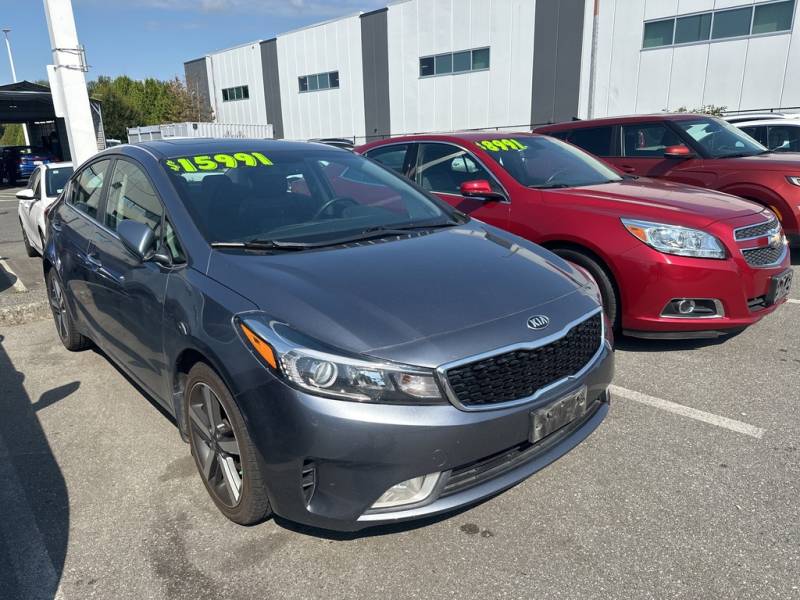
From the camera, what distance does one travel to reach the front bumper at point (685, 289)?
3881 mm

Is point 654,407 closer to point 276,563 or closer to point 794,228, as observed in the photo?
point 276,563

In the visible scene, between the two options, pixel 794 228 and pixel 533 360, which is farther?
pixel 794 228

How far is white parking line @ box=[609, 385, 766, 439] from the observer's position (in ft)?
10.7

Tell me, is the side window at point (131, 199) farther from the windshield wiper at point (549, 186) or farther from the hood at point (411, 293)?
the windshield wiper at point (549, 186)

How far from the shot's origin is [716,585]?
216 cm

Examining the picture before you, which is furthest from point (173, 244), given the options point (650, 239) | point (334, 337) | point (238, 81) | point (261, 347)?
point (238, 81)

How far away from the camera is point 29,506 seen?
279cm

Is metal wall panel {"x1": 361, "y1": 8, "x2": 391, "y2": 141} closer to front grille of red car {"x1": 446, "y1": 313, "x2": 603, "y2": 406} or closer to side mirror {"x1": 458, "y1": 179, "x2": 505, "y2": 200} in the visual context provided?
side mirror {"x1": 458, "y1": 179, "x2": 505, "y2": 200}

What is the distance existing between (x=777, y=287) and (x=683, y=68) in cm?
1926

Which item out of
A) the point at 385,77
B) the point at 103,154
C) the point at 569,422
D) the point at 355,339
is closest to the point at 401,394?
the point at 355,339

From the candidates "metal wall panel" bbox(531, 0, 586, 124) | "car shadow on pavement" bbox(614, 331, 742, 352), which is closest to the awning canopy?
"metal wall panel" bbox(531, 0, 586, 124)

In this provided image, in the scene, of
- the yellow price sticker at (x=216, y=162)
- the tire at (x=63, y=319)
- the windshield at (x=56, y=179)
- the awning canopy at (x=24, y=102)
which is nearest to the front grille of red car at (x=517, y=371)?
the yellow price sticker at (x=216, y=162)

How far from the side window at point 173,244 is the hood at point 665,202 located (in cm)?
292

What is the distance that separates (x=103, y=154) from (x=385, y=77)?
27915 millimetres
